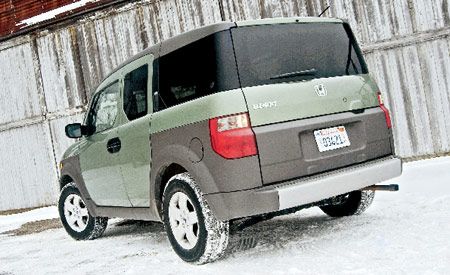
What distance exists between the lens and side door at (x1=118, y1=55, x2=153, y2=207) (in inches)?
162

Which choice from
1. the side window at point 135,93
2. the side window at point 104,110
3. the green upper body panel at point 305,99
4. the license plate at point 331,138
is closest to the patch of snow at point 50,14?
the side window at point 104,110

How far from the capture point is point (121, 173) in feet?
14.8

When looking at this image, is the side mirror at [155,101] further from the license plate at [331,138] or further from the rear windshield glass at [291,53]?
the license plate at [331,138]

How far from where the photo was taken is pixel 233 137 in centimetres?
326

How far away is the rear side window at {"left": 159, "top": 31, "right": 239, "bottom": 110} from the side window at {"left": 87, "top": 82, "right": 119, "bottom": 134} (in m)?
1.06

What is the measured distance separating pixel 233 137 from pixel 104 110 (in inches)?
93.5

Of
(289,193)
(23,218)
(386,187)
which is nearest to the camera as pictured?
(289,193)

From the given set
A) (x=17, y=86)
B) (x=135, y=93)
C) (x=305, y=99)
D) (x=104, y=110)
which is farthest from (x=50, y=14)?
(x=305, y=99)

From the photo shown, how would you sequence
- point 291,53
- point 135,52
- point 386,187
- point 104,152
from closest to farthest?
point 291,53 → point 386,187 → point 104,152 → point 135,52

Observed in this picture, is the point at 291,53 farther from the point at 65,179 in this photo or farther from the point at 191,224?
the point at 65,179

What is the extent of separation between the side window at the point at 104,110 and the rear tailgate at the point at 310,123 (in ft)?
6.63

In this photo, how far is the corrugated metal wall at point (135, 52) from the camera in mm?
9078

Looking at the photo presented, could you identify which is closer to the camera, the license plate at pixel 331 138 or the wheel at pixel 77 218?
the license plate at pixel 331 138

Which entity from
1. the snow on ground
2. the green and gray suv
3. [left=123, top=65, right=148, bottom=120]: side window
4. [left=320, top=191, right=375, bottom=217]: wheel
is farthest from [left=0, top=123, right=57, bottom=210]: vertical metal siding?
[left=320, top=191, right=375, bottom=217]: wheel
